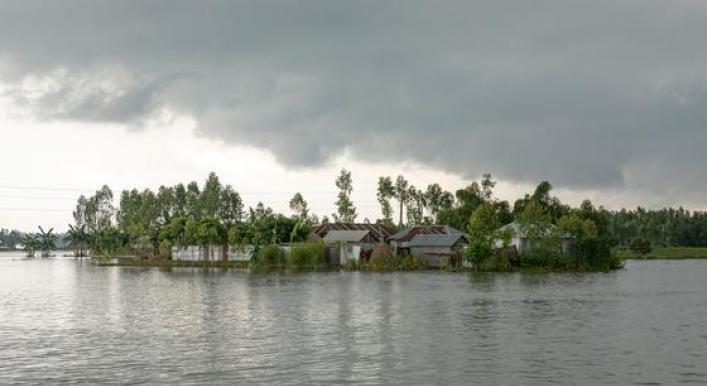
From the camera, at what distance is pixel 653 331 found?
35.5 m

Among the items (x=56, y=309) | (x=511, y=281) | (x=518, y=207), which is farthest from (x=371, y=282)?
(x=518, y=207)

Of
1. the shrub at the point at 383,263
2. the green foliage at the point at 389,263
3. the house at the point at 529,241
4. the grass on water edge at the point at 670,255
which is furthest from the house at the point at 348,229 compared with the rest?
the grass on water edge at the point at 670,255

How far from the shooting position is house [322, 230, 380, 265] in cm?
11619

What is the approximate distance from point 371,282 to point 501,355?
160 ft

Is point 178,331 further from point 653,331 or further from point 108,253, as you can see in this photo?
point 108,253

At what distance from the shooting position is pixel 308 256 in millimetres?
114375

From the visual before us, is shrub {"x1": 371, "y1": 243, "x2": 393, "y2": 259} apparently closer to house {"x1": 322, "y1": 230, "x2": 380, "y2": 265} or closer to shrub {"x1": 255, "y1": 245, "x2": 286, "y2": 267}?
house {"x1": 322, "y1": 230, "x2": 380, "y2": 265}

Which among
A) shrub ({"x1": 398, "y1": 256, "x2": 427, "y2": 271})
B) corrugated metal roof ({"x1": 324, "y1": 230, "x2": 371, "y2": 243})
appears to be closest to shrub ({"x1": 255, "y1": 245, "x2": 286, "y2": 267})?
corrugated metal roof ({"x1": 324, "y1": 230, "x2": 371, "y2": 243})

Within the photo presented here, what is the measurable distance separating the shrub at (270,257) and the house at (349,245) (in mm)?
7674

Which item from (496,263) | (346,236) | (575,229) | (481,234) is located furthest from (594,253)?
(346,236)

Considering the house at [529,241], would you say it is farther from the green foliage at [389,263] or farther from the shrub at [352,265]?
the shrub at [352,265]

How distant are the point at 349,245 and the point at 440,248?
654 inches

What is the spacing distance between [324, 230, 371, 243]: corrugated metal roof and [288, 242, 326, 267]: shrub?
10.5 metres

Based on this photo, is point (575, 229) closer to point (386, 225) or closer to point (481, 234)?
point (481, 234)
